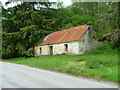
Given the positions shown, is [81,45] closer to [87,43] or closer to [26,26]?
[87,43]

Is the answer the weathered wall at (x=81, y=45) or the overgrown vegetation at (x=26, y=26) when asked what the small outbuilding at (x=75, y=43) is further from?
the overgrown vegetation at (x=26, y=26)

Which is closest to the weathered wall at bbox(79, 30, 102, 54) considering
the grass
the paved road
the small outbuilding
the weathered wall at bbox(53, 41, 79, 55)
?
the small outbuilding

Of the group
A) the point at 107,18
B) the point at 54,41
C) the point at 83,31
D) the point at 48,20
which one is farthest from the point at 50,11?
the point at 107,18

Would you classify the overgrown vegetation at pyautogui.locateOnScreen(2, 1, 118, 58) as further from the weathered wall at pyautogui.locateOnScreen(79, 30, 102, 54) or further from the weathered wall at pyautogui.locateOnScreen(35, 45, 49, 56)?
the weathered wall at pyautogui.locateOnScreen(79, 30, 102, 54)

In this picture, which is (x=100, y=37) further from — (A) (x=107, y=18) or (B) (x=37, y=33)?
(B) (x=37, y=33)

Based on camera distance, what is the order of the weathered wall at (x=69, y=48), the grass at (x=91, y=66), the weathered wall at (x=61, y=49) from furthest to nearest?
the weathered wall at (x=61, y=49) → the weathered wall at (x=69, y=48) → the grass at (x=91, y=66)

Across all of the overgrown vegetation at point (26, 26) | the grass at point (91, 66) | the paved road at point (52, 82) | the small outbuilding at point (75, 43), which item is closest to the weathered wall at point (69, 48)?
the small outbuilding at point (75, 43)

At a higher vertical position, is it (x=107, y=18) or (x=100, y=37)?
(x=107, y=18)

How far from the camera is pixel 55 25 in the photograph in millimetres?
35812

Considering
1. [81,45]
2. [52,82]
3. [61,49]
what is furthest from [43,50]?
A: [52,82]

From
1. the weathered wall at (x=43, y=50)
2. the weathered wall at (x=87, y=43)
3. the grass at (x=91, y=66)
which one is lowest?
the weathered wall at (x=43, y=50)

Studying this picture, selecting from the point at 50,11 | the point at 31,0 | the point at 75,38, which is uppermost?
the point at 31,0

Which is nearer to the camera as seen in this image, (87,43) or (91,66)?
(91,66)

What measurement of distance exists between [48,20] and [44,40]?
4.10 metres
